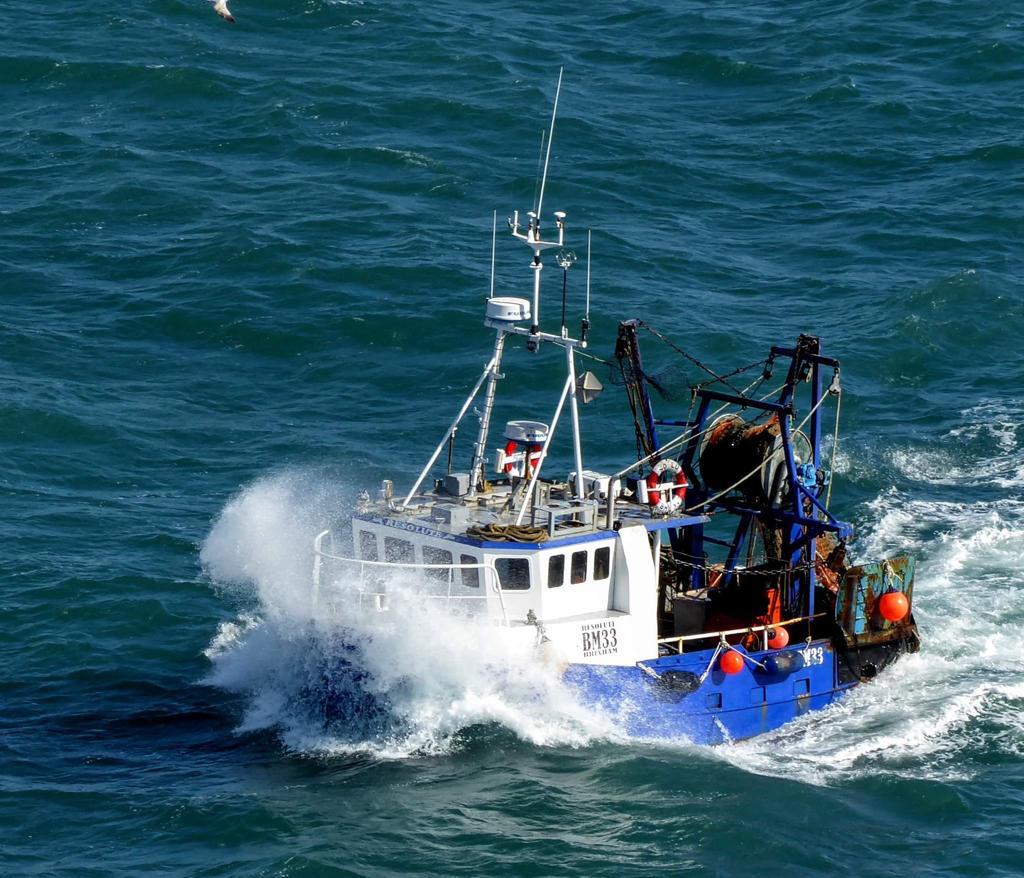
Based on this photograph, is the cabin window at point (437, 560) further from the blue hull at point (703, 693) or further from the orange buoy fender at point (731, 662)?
the orange buoy fender at point (731, 662)

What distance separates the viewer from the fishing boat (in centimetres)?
3294

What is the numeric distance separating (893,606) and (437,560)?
926 centimetres

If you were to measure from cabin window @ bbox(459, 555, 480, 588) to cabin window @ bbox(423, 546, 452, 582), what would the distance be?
0.28 m

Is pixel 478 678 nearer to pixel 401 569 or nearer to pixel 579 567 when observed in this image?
pixel 401 569

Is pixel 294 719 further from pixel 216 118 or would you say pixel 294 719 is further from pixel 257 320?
pixel 216 118

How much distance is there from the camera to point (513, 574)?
32.8 m

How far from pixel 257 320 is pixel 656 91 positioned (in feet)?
71.8

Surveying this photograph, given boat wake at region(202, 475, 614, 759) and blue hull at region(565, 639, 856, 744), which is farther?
blue hull at region(565, 639, 856, 744)

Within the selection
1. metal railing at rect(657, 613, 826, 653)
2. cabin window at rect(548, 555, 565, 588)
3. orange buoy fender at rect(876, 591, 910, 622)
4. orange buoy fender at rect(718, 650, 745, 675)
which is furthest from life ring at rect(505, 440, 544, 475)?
orange buoy fender at rect(876, 591, 910, 622)

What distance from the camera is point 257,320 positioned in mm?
52344

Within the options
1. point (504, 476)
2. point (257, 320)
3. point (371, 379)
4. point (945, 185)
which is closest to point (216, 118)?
point (257, 320)

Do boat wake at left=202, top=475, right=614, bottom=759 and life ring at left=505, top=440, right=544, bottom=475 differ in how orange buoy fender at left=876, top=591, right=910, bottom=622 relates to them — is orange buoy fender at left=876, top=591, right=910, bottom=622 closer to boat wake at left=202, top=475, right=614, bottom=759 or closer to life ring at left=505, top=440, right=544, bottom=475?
boat wake at left=202, top=475, right=614, bottom=759

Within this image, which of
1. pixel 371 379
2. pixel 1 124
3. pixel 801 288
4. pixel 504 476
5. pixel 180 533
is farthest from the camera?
pixel 1 124

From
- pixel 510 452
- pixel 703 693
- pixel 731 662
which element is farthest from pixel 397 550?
pixel 731 662
